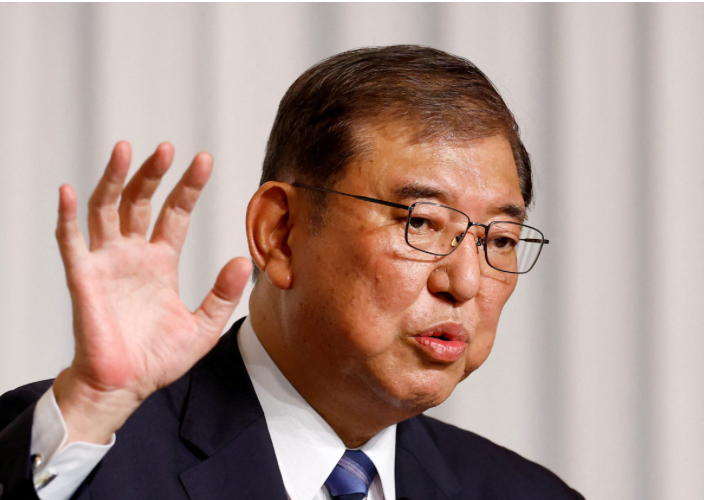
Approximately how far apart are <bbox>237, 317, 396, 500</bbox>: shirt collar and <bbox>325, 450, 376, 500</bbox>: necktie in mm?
22

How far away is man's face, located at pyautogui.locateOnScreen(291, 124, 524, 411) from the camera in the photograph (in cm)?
150

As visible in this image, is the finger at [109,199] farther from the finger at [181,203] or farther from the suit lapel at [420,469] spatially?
the suit lapel at [420,469]

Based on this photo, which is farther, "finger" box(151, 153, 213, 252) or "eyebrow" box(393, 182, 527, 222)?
"eyebrow" box(393, 182, 527, 222)

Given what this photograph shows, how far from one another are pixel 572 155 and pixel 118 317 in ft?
6.12

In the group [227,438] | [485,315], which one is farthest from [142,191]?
[485,315]

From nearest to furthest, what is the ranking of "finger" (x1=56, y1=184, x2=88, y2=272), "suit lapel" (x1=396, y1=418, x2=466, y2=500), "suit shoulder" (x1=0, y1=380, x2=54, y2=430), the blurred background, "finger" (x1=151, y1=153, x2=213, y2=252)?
"finger" (x1=56, y1=184, x2=88, y2=272), "finger" (x1=151, y1=153, x2=213, y2=252), "suit shoulder" (x1=0, y1=380, x2=54, y2=430), "suit lapel" (x1=396, y1=418, x2=466, y2=500), the blurred background

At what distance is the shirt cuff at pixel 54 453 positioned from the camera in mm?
1171

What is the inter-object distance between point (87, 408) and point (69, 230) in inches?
10.7

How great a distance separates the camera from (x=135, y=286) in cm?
124

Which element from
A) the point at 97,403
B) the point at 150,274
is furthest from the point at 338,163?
the point at 97,403

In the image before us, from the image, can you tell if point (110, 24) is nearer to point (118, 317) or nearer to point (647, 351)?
point (118, 317)

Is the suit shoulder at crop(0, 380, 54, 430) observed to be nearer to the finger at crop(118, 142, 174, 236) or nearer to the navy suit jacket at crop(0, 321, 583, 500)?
the navy suit jacket at crop(0, 321, 583, 500)

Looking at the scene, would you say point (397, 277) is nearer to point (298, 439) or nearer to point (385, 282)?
point (385, 282)

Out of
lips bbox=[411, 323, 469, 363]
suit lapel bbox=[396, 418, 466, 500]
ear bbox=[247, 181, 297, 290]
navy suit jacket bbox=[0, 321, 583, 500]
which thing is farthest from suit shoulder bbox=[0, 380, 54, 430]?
suit lapel bbox=[396, 418, 466, 500]
